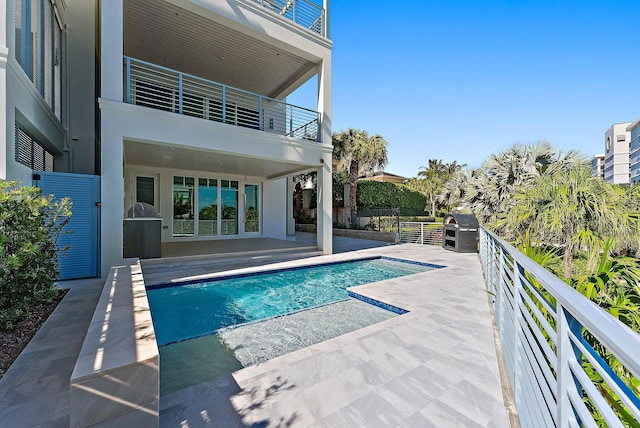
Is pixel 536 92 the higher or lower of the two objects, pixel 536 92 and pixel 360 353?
the higher

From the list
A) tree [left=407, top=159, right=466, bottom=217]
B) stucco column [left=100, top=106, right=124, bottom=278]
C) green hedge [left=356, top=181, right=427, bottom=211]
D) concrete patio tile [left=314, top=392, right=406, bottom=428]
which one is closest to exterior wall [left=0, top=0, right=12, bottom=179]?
stucco column [left=100, top=106, right=124, bottom=278]

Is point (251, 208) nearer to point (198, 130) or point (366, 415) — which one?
point (198, 130)

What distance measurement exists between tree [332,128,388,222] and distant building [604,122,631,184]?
204 ft

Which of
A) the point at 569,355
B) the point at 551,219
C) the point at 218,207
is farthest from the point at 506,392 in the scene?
the point at 218,207

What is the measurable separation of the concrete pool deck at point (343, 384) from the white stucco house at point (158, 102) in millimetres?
4116

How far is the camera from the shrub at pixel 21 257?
3756mm

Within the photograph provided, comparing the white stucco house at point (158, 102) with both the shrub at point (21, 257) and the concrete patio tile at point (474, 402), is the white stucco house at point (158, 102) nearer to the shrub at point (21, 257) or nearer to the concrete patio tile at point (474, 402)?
the shrub at point (21, 257)

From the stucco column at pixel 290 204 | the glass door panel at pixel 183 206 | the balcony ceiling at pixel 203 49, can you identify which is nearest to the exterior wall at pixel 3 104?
the balcony ceiling at pixel 203 49

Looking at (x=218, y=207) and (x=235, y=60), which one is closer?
(x=235, y=60)

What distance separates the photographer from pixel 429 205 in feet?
118

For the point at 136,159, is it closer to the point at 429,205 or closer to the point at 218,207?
the point at 218,207

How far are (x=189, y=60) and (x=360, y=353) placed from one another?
1171cm

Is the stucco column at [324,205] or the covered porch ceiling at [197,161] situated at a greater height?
the covered porch ceiling at [197,161]

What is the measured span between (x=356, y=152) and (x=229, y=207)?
9.42 meters
